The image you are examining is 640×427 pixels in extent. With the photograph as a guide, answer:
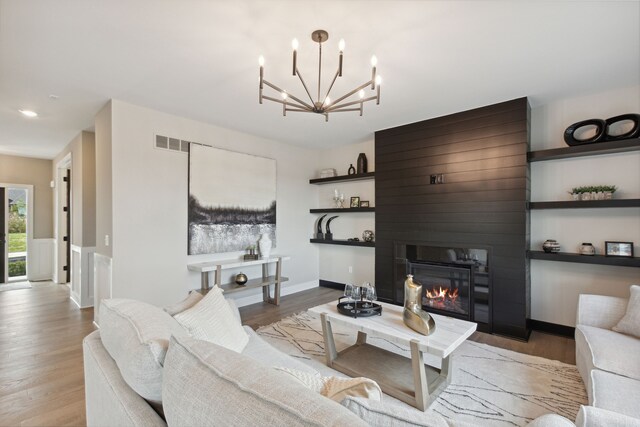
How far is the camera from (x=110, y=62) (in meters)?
2.50

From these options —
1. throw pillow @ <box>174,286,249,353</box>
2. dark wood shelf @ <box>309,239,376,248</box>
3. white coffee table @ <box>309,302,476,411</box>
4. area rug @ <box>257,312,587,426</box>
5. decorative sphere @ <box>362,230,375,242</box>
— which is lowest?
area rug @ <box>257,312,587,426</box>

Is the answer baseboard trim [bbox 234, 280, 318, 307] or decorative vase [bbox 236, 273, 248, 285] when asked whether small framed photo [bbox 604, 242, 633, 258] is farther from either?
decorative vase [bbox 236, 273, 248, 285]

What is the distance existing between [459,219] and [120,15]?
381 centimetres

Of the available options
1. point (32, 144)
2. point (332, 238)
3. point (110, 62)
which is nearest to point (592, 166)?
point (332, 238)

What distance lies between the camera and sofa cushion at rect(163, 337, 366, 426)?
660 mm

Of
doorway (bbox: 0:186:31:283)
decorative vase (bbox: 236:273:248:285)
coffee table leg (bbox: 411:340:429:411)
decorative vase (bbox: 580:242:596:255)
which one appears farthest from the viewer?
doorway (bbox: 0:186:31:283)

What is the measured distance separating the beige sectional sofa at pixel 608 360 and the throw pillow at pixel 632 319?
43 mm

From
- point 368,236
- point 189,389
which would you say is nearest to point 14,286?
point 368,236

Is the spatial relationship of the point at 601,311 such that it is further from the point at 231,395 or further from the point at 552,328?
the point at 231,395

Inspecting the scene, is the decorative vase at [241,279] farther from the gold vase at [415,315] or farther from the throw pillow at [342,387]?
the throw pillow at [342,387]

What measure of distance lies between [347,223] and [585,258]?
130 inches

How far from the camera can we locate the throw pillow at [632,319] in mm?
2188

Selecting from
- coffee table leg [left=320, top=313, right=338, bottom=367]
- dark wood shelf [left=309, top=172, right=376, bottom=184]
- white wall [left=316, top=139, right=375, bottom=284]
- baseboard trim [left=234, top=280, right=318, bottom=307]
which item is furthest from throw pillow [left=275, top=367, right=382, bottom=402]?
white wall [left=316, top=139, right=375, bottom=284]

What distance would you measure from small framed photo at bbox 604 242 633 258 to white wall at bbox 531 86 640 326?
0.31ft
